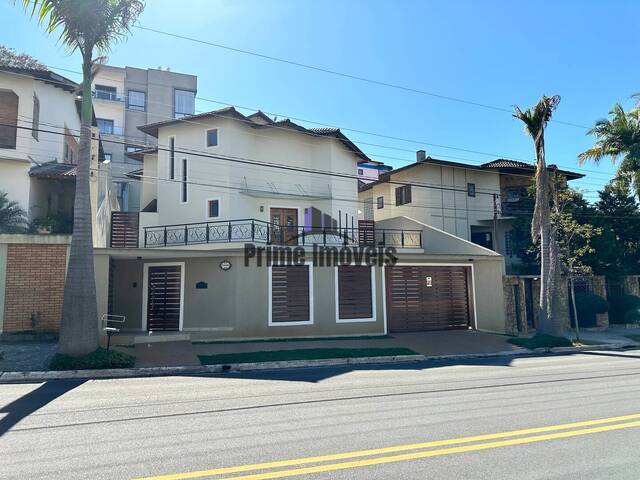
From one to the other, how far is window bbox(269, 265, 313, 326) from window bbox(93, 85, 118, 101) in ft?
95.1

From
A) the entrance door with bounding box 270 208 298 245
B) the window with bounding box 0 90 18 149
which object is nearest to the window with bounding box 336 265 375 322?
the entrance door with bounding box 270 208 298 245

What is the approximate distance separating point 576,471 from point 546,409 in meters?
2.59

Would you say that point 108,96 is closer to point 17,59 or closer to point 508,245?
point 17,59

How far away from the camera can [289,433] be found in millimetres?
5539

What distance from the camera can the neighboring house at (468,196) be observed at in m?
27.1

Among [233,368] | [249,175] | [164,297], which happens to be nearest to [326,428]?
[233,368]

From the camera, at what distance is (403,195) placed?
2873 centimetres

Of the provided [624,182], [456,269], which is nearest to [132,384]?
[456,269]

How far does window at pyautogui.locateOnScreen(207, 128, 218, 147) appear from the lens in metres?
21.0

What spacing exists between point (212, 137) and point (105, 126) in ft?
66.0

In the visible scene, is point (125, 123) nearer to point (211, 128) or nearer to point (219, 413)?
point (211, 128)

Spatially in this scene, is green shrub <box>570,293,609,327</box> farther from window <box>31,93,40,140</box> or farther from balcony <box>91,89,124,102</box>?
balcony <box>91,89,124,102</box>

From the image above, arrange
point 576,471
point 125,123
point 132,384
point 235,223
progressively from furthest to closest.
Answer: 1. point 125,123
2. point 235,223
3. point 132,384
4. point 576,471

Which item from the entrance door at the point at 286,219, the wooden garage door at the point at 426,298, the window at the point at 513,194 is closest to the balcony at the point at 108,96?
the entrance door at the point at 286,219
